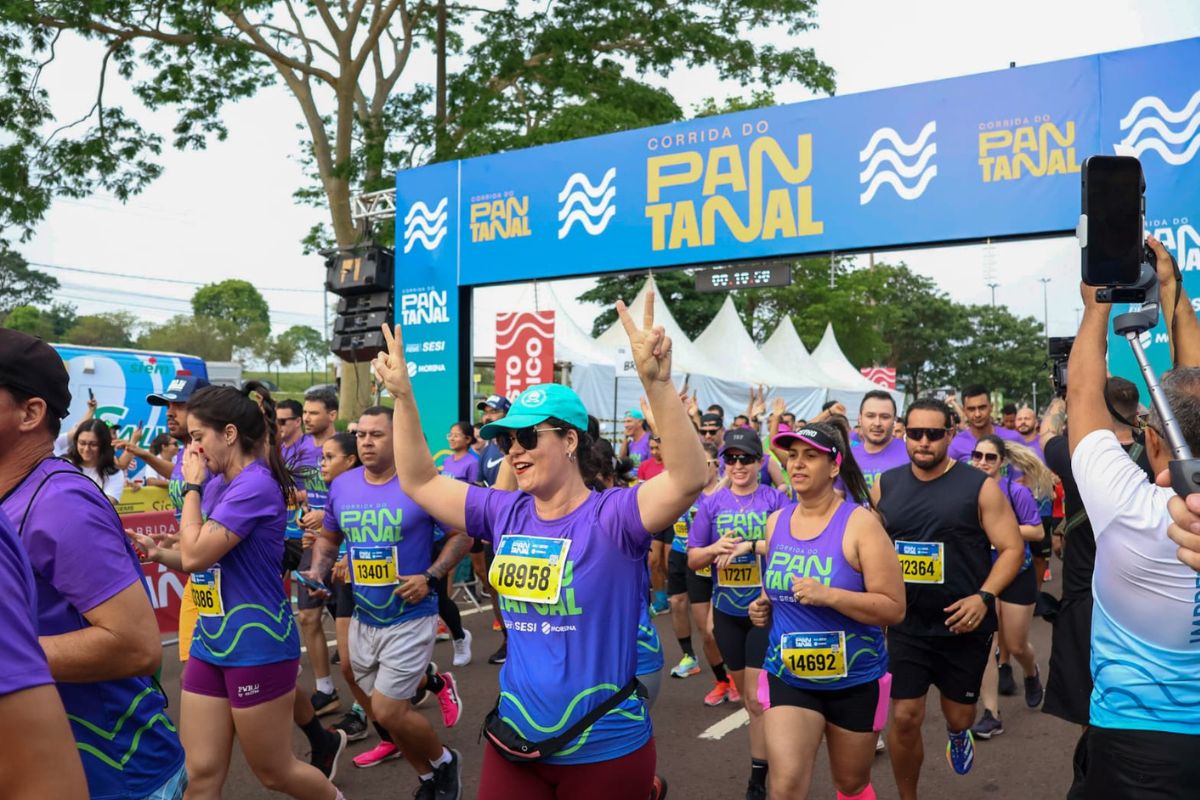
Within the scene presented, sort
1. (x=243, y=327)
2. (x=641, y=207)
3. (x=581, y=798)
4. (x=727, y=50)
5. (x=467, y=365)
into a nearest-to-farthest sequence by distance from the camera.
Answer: (x=581, y=798) < (x=641, y=207) < (x=467, y=365) < (x=727, y=50) < (x=243, y=327)

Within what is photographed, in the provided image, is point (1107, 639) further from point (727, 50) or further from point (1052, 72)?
point (727, 50)

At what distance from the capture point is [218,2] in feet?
56.4

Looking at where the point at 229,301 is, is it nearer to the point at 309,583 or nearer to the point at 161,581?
the point at 161,581

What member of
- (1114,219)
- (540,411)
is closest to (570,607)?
(540,411)

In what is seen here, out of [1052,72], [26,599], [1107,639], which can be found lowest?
[1107,639]

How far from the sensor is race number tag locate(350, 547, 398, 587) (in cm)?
539

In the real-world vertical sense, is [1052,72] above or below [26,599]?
above

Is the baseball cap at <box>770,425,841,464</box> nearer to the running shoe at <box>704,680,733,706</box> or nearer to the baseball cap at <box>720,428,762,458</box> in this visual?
the baseball cap at <box>720,428,762,458</box>

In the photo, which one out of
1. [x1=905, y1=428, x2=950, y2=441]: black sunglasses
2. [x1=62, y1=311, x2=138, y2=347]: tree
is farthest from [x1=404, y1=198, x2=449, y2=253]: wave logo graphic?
[x1=62, y1=311, x2=138, y2=347]: tree

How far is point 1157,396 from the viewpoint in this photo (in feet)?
7.09

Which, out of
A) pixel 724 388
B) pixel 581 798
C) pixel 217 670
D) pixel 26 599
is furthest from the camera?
pixel 724 388

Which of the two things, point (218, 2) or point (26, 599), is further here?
point (218, 2)

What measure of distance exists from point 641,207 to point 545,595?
33.3ft

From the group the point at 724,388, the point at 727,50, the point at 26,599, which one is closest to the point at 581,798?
the point at 26,599
